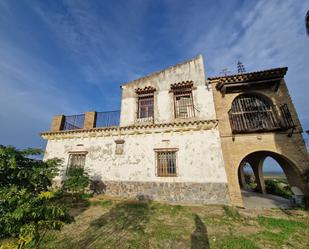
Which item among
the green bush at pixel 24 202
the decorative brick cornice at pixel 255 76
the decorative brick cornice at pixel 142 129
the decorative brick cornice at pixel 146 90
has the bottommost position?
the green bush at pixel 24 202

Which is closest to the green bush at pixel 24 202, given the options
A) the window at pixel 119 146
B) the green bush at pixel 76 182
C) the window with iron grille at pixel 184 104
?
the green bush at pixel 76 182

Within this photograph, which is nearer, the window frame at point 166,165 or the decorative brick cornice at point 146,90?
the window frame at point 166,165

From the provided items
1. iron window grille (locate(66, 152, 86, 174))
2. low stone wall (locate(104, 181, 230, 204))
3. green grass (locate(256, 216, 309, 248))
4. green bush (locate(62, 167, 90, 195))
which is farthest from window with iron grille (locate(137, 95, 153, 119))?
green grass (locate(256, 216, 309, 248))

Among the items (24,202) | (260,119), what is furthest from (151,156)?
(24,202)

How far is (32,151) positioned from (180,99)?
31.2ft

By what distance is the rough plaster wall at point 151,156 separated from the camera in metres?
9.33

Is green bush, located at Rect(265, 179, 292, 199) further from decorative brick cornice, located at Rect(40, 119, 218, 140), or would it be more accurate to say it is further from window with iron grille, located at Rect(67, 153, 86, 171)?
window with iron grille, located at Rect(67, 153, 86, 171)

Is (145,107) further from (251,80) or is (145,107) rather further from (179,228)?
(179,228)

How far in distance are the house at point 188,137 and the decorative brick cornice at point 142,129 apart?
0.07 metres

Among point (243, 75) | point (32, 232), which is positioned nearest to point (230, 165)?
point (243, 75)

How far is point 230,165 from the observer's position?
9.17 metres

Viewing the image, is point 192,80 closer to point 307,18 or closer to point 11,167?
point 307,18

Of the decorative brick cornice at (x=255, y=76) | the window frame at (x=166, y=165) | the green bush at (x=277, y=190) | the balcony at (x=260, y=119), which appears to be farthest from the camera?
the green bush at (x=277, y=190)

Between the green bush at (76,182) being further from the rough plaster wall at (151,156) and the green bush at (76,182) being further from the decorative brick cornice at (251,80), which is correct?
the decorative brick cornice at (251,80)
